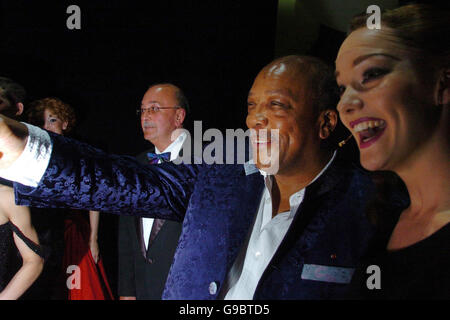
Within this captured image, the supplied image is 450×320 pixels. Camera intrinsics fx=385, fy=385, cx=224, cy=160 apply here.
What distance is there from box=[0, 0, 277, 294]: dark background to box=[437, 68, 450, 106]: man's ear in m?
0.93

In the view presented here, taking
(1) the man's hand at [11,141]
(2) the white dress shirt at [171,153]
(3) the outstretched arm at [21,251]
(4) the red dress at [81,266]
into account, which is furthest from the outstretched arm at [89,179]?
(4) the red dress at [81,266]

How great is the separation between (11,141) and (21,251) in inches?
40.8

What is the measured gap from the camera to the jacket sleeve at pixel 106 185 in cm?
95

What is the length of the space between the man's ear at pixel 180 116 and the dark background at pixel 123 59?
0.15 ft

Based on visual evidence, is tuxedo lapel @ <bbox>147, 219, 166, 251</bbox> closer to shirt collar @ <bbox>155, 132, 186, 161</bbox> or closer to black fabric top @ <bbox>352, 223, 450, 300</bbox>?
shirt collar @ <bbox>155, 132, 186, 161</bbox>

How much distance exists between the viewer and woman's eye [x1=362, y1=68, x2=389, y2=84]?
89 centimetres

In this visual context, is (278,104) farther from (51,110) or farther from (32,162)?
(51,110)

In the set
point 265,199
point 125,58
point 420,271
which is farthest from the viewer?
point 125,58

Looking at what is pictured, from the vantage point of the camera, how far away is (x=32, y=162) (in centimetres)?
90

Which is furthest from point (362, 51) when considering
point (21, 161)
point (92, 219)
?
point (92, 219)

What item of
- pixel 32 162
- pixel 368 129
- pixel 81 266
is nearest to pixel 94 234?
pixel 81 266

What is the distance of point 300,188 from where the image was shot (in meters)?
1.11

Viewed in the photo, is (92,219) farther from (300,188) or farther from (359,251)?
(359,251)

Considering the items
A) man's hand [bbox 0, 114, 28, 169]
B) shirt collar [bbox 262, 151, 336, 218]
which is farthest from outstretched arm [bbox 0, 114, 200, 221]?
shirt collar [bbox 262, 151, 336, 218]
